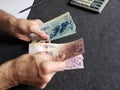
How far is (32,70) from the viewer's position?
33.1 inches

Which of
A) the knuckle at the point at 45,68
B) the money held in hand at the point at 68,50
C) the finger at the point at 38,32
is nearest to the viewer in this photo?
the knuckle at the point at 45,68

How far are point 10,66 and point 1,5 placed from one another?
0.49 m

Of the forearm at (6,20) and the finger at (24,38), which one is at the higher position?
the forearm at (6,20)

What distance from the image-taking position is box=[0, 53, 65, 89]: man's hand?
0.82 m

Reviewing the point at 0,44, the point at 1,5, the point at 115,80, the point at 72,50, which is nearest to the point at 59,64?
the point at 72,50

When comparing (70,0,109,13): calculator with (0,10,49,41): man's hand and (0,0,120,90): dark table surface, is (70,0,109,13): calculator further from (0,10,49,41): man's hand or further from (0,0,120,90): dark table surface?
(0,10,49,41): man's hand

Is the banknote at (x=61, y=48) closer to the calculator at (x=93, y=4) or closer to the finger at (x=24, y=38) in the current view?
the finger at (x=24, y=38)

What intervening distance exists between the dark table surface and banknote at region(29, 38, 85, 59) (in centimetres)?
6

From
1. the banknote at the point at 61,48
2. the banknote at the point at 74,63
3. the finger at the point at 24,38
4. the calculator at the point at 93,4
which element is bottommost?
the banknote at the point at 74,63

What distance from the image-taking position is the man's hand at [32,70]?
822 mm

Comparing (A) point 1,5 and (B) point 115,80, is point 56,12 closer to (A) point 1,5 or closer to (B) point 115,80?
(A) point 1,5

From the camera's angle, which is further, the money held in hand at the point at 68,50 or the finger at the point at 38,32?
the finger at the point at 38,32

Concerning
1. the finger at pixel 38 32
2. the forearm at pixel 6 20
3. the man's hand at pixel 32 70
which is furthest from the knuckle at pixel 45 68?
the forearm at pixel 6 20

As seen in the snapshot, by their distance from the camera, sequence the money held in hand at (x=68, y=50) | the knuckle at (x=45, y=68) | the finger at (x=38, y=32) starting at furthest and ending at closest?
the finger at (x=38, y=32) < the money held in hand at (x=68, y=50) < the knuckle at (x=45, y=68)
